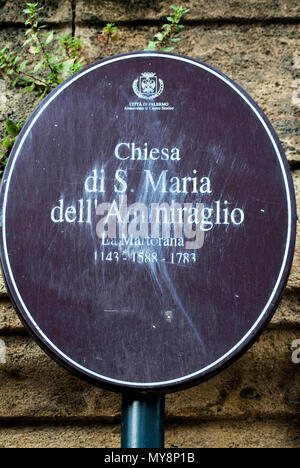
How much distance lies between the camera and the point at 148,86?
70.2 inches

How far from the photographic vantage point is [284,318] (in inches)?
86.6

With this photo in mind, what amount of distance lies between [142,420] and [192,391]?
65cm

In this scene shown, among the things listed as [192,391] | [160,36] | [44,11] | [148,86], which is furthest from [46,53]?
[192,391]

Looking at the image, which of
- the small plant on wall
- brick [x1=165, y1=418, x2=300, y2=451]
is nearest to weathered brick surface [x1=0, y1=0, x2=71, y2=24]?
the small plant on wall

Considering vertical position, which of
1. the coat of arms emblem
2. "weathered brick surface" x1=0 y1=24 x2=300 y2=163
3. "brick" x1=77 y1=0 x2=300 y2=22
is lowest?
the coat of arms emblem

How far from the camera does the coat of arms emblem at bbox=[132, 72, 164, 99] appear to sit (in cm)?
178

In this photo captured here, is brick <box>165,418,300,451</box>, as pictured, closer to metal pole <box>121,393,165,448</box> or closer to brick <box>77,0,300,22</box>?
metal pole <box>121,393,165,448</box>

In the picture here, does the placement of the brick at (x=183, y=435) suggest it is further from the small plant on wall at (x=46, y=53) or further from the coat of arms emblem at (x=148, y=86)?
the coat of arms emblem at (x=148, y=86)

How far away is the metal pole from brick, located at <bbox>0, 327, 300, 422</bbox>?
1.99 feet

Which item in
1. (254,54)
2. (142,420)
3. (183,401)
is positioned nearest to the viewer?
(142,420)

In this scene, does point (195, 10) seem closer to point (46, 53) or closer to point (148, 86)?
point (46, 53)

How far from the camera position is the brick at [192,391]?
2205mm

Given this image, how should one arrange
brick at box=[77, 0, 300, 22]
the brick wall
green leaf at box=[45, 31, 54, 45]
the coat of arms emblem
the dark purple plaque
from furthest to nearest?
brick at box=[77, 0, 300, 22]
green leaf at box=[45, 31, 54, 45]
the brick wall
the coat of arms emblem
the dark purple plaque

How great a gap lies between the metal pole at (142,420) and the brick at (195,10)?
5.61 feet
